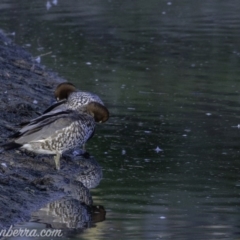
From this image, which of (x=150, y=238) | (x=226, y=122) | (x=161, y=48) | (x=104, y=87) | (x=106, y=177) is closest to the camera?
(x=150, y=238)

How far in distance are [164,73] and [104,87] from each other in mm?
1713

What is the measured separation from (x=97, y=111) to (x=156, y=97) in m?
4.16

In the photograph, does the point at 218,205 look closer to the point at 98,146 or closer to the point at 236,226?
the point at 236,226

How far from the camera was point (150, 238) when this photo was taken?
712 centimetres

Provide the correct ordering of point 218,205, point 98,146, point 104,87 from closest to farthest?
point 218,205, point 98,146, point 104,87

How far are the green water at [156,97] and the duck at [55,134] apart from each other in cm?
55

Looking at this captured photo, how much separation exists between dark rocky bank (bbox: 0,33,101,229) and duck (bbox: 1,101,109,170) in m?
0.22

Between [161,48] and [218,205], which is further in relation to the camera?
[161,48]

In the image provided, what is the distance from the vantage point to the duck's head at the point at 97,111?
946 cm

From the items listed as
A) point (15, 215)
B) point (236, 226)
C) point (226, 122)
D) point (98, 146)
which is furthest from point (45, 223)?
point (226, 122)

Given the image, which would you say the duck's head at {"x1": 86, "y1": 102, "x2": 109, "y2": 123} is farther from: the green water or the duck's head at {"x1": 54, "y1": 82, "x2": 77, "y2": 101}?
the duck's head at {"x1": 54, "y1": 82, "x2": 77, "y2": 101}
